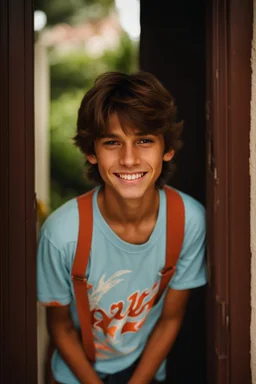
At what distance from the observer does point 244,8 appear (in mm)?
1846

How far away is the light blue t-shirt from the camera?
6.78 ft

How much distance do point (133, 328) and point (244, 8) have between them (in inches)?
54.5

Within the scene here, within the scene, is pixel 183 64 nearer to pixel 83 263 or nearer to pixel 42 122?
pixel 83 263

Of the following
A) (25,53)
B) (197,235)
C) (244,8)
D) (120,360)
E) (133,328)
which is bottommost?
(120,360)

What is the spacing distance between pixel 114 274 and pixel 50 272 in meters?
0.27

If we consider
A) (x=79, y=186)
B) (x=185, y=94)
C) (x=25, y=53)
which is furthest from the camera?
(x=79, y=186)

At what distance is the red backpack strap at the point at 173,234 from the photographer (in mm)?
2162

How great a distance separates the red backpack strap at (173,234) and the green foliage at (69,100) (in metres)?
3.95

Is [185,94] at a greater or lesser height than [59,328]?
greater

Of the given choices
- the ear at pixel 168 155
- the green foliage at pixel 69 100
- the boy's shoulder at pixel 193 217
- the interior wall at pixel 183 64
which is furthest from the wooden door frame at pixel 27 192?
the green foliage at pixel 69 100

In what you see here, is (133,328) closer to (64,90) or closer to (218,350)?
(218,350)

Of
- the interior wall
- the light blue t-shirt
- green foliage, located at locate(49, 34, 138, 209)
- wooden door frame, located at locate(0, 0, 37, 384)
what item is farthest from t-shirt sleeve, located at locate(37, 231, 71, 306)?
green foliage, located at locate(49, 34, 138, 209)

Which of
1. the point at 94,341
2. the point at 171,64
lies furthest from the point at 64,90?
the point at 94,341

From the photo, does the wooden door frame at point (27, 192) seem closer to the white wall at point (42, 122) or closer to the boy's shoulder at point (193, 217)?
the boy's shoulder at point (193, 217)
